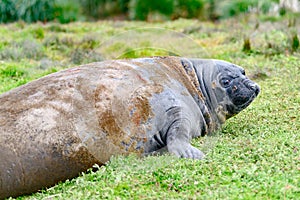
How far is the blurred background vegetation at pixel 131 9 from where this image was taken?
82.7ft

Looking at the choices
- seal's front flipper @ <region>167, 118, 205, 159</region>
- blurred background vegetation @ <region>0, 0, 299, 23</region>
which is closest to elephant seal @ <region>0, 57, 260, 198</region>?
seal's front flipper @ <region>167, 118, 205, 159</region>

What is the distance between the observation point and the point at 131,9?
29844 millimetres

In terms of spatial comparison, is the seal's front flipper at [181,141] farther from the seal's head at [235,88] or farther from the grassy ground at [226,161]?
the seal's head at [235,88]

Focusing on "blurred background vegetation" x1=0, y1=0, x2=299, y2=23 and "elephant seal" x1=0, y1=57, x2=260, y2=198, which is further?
"blurred background vegetation" x1=0, y1=0, x2=299, y2=23

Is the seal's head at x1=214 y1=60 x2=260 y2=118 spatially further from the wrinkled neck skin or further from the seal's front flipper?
the seal's front flipper

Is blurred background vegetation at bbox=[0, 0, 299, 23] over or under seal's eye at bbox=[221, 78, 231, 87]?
under

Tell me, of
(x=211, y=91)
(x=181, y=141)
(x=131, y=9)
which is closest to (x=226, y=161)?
(x=181, y=141)

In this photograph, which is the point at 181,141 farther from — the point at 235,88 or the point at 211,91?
the point at 235,88

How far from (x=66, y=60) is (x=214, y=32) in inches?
259

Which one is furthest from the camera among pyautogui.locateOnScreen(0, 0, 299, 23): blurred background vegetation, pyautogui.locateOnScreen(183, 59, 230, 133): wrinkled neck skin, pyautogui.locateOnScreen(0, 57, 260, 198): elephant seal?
pyautogui.locateOnScreen(0, 0, 299, 23): blurred background vegetation

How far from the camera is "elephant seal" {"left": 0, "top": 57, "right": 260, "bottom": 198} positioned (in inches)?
188

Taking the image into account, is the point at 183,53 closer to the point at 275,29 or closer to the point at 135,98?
the point at 135,98

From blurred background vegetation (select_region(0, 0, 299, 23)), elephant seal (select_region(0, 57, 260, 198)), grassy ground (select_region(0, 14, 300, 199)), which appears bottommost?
blurred background vegetation (select_region(0, 0, 299, 23))

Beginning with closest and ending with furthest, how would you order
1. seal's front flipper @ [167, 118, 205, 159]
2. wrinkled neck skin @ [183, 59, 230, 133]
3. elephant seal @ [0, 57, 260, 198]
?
elephant seal @ [0, 57, 260, 198]
seal's front flipper @ [167, 118, 205, 159]
wrinkled neck skin @ [183, 59, 230, 133]
